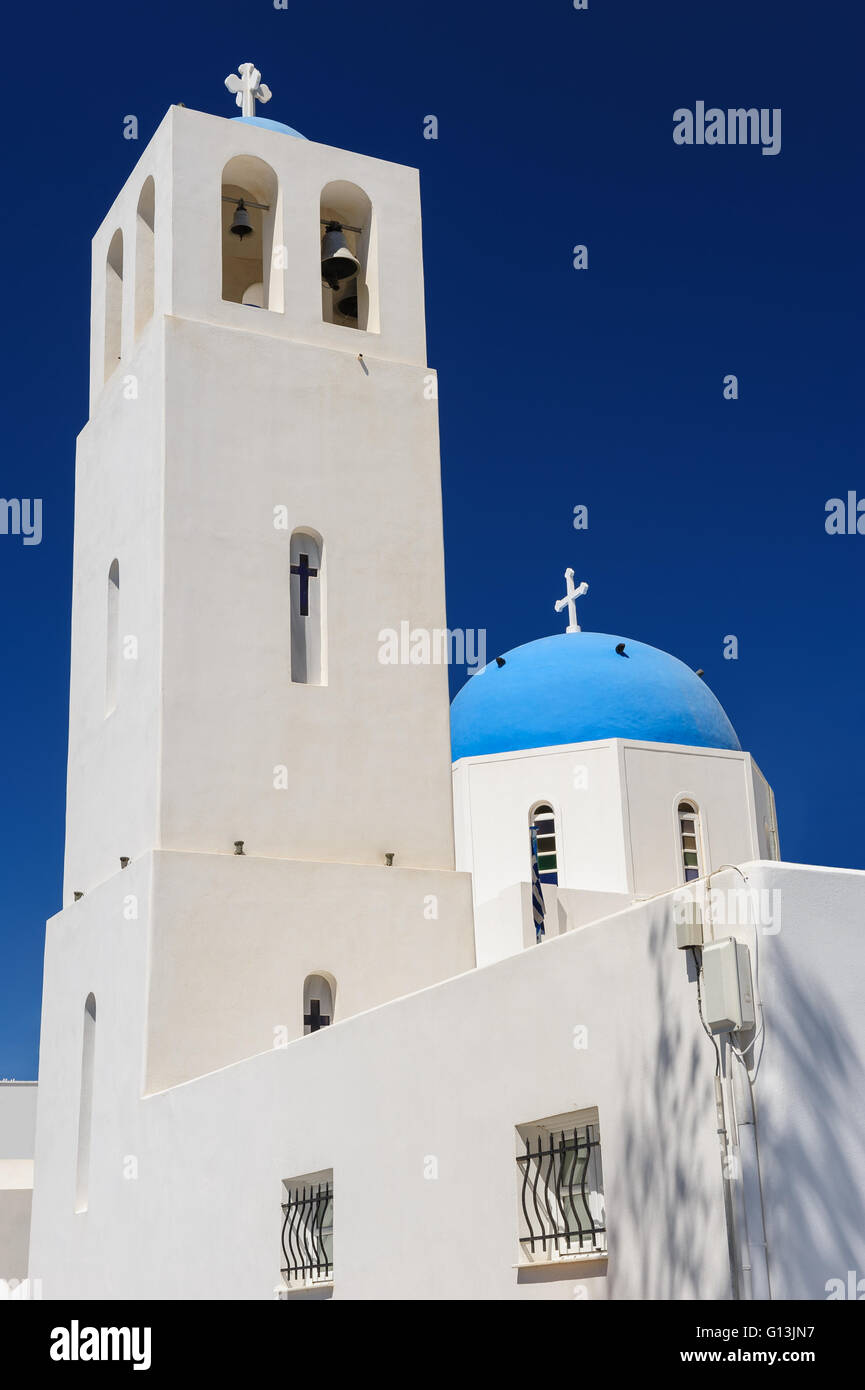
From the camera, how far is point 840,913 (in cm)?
696

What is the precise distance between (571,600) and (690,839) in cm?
482

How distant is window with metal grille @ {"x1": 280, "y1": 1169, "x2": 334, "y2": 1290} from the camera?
9836 mm

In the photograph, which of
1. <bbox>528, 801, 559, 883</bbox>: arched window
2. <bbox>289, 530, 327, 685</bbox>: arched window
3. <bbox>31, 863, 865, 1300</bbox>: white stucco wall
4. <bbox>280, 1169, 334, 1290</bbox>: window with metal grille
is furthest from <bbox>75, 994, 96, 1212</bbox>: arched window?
<bbox>528, 801, 559, 883</bbox>: arched window

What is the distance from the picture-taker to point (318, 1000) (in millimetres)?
12914

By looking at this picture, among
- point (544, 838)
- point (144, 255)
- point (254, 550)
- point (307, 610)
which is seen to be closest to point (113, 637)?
point (254, 550)

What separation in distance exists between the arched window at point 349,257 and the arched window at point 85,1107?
6894 mm

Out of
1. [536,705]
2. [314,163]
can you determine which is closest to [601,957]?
[314,163]

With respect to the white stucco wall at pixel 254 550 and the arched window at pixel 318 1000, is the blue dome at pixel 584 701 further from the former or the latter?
the arched window at pixel 318 1000

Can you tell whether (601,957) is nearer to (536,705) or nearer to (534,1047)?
(534,1047)

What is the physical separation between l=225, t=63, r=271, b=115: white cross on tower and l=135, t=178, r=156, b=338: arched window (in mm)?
1537

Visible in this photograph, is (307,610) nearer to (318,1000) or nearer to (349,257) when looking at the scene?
(318,1000)

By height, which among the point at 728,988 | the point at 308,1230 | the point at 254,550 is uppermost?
the point at 254,550

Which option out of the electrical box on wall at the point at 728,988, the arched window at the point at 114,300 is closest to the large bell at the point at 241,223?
the arched window at the point at 114,300
